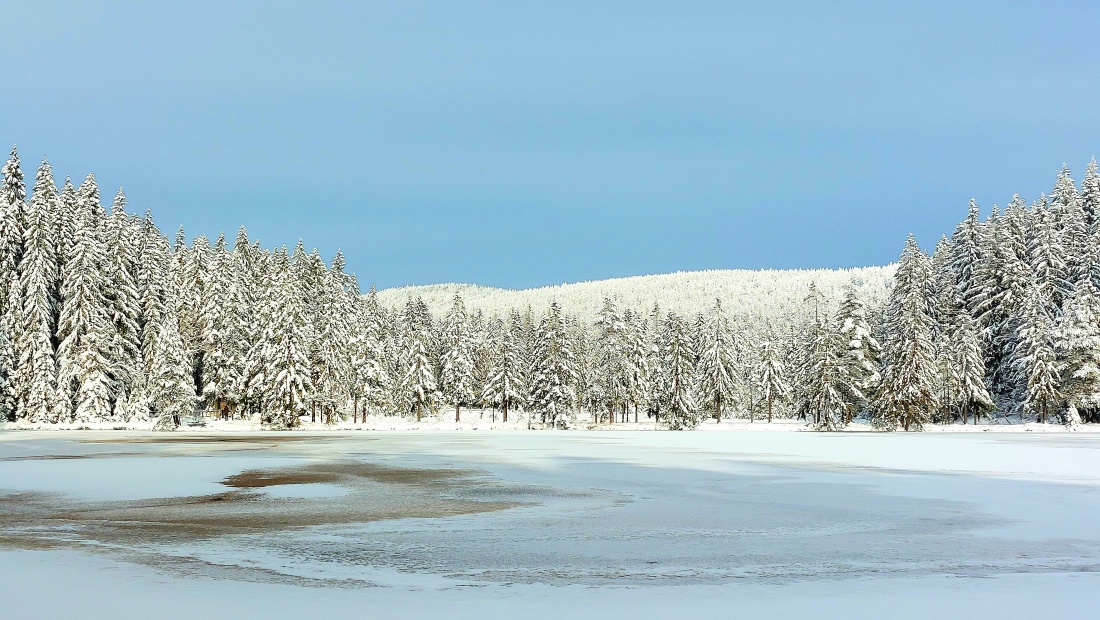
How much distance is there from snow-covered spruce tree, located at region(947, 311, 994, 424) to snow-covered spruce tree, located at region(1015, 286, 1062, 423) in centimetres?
311

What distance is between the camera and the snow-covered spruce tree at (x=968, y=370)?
69.2 meters

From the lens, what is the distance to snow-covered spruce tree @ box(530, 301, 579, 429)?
3000 inches

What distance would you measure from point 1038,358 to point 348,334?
203 ft

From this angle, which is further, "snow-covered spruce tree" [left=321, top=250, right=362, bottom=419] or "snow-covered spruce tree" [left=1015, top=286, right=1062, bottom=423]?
"snow-covered spruce tree" [left=321, top=250, right=362, bottom=419]

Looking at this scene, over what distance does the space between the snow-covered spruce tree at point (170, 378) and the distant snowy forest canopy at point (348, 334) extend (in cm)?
14

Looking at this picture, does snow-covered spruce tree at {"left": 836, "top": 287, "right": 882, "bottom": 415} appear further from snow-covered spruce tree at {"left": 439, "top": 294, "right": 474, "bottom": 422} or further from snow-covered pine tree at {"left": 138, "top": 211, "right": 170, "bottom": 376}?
snow-covered pine tree at {"left": 138, "top": 211, "right": 170, "bottom": 376}

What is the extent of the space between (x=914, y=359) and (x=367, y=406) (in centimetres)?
5305

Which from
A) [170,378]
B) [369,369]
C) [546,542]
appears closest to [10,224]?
[170,378]

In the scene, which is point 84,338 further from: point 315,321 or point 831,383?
point 831,383

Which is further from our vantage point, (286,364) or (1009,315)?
(1009,315)

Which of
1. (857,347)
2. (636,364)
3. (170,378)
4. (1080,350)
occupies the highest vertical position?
(857,347)

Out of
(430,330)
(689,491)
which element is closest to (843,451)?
(689,491)

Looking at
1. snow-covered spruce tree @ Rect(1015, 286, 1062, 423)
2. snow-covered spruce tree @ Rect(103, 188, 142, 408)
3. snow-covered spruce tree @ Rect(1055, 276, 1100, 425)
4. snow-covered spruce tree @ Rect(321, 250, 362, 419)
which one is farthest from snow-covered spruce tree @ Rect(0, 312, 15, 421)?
snow-covered spruce tree @ Rect(1055, 276, 1100, 425)

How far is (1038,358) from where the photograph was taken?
6656 centimetres
